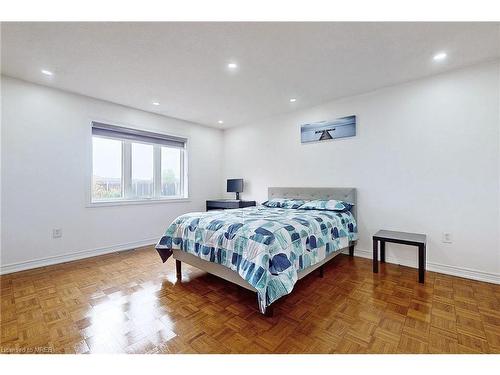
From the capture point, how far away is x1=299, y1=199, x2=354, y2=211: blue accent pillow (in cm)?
317

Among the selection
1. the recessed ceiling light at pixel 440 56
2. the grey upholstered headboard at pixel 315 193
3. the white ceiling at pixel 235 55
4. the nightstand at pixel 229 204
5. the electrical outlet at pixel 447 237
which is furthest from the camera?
the nightstand at pixel 229 204

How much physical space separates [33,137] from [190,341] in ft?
10.8

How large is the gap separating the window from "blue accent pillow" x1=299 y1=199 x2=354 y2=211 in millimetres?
2616

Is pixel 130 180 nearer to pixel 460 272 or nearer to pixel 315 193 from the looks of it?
pixel 315 193

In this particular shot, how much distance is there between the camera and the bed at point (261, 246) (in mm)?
1782

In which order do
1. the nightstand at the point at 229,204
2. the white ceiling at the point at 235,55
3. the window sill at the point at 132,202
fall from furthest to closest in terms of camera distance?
1. the nightstand at the point at 229,204
2. the window sill at the point at 132,202
3. the white ceiling at the point at 235,55

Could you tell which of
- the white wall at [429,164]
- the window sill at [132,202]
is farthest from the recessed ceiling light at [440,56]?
the window sill at [132,202]

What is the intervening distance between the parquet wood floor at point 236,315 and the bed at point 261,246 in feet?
0.74

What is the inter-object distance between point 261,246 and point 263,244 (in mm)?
23

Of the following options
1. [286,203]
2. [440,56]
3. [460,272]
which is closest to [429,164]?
[440,56]

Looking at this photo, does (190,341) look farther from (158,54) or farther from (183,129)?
(183,129)

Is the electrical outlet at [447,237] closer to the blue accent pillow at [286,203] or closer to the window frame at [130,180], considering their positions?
the blue accent pillow at [286,203]

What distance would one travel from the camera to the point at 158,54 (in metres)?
2.30
